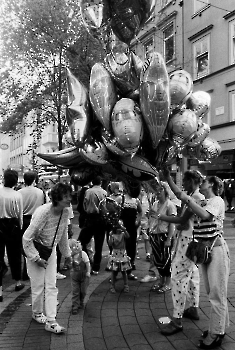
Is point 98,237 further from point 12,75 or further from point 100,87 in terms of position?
point 12,75

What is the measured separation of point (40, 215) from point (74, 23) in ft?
49.7

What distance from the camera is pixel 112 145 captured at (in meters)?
3.37

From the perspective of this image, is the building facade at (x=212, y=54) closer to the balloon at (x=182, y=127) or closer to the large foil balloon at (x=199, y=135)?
the large foil balloon at (x=199, y=135)

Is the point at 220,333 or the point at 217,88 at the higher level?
the point at 217,88

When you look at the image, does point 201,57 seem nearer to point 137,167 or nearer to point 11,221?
point 11,221

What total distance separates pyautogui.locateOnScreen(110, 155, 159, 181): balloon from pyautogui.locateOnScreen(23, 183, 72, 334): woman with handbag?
0.66 m

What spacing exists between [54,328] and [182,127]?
94.3 inches

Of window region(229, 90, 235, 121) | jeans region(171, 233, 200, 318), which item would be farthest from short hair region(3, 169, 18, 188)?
window region(229, 90, 235, 121)

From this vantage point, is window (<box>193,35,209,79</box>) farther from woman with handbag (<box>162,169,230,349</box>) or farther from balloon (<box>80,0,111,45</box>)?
woman with handbag (<box>162,169,230,349</box>)

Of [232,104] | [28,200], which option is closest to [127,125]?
[28,200]

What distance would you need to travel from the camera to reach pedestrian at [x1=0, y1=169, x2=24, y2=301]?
5473 millimetres

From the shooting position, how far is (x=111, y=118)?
10.9 ft

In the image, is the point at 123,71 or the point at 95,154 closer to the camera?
the point at 95,154

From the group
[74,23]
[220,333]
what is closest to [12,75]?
[74,23]
